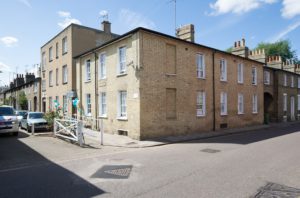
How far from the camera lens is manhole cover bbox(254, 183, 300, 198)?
4.95m

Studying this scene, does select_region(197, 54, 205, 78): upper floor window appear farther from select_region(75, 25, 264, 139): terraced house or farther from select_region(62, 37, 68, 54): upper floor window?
select_region(62, 37, 68, 54): upper floor window

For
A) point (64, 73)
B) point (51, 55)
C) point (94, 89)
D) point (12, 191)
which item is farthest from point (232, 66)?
point (51, 55)

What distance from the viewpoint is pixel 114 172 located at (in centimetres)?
693

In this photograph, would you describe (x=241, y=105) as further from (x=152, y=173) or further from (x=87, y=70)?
(x=152, y=173)

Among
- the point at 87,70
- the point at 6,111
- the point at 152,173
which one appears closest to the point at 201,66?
the point at 87,70

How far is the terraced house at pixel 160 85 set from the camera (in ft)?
45.2

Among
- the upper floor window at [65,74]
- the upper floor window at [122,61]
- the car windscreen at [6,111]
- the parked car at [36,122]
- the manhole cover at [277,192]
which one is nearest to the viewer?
the manhole cover at [277,192]

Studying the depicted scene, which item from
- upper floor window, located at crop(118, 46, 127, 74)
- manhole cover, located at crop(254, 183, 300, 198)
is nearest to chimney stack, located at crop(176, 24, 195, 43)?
upper floor window, located at crop(118, 46, 127, 74)

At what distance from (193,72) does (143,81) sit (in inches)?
186

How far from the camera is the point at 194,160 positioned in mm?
8344

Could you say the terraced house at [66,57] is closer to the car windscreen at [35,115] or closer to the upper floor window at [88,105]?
the upper floor window at [88,105]

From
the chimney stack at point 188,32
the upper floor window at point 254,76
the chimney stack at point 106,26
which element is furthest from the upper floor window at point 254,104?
the chimney stack at point 106,26

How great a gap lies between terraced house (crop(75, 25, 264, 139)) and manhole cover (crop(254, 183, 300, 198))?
332 inches

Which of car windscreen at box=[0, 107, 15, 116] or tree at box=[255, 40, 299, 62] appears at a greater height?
tree at box=[255, 40, 299, 62]
